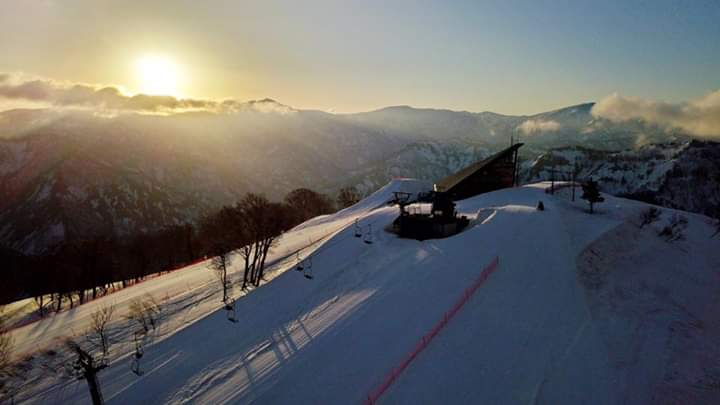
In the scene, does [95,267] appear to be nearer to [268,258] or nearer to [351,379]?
[268,258]

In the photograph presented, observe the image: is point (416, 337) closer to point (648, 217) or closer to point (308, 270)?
point (308, 270)

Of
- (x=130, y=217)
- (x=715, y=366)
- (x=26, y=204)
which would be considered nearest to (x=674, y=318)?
(x=715, y=366)

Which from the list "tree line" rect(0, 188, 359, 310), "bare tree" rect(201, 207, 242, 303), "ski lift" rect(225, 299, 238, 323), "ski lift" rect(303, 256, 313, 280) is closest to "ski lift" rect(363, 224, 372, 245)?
"ski lift" rect(303, 256, 313, 280)

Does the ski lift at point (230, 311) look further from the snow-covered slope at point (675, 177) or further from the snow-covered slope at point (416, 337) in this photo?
the snow-covered slope at point (675, 177)

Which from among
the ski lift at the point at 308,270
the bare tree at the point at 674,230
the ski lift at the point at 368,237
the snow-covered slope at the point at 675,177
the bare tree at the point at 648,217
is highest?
the bare tree at the point at 648,217

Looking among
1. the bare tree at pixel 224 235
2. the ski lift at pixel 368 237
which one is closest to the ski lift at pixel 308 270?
the ski lift at pixel 368 237

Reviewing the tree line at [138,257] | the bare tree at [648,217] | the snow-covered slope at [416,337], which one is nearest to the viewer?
the snow-covered slope at [416,337]

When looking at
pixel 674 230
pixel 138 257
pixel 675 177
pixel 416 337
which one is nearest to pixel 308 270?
pixel 416 337
